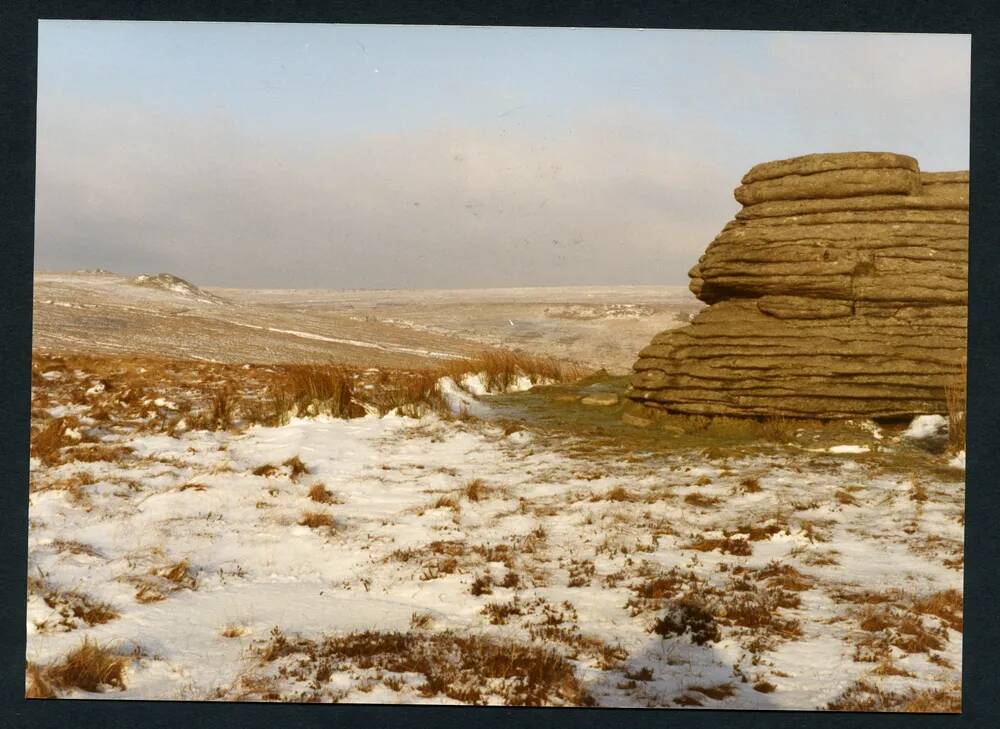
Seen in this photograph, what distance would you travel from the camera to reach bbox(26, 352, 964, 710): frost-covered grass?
13.2ft

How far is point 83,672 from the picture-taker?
409cm

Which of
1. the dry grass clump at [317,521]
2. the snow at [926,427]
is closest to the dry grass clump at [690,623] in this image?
the dry grass clump at [317,521]

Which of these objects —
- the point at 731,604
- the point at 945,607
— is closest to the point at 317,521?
the point at 731,604

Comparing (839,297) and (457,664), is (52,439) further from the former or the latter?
(839,297)

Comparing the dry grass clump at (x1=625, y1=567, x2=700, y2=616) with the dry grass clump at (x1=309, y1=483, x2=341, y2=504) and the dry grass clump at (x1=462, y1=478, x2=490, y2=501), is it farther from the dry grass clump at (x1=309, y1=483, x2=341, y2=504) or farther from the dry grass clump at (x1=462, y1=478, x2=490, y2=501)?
the dry grass clump at (x1=309, y1=483, x2=341, y2=504)

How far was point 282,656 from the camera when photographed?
4133 millimetres

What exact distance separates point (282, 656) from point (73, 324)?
27.8ft

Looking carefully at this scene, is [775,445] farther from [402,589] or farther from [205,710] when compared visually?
[205,710]

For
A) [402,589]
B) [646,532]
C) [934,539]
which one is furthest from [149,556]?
[934,539]

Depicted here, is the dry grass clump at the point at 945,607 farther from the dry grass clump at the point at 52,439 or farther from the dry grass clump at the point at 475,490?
the dry grass clump at the point at 52,439

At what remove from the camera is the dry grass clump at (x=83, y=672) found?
4062 millimetres

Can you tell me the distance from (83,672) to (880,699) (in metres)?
4.63

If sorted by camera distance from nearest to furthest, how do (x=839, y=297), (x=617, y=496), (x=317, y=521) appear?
→ (x=317, y=521) → (x=617, y=496) → (x=839, y=297)

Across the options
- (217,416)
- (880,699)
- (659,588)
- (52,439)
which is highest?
(217,416)
